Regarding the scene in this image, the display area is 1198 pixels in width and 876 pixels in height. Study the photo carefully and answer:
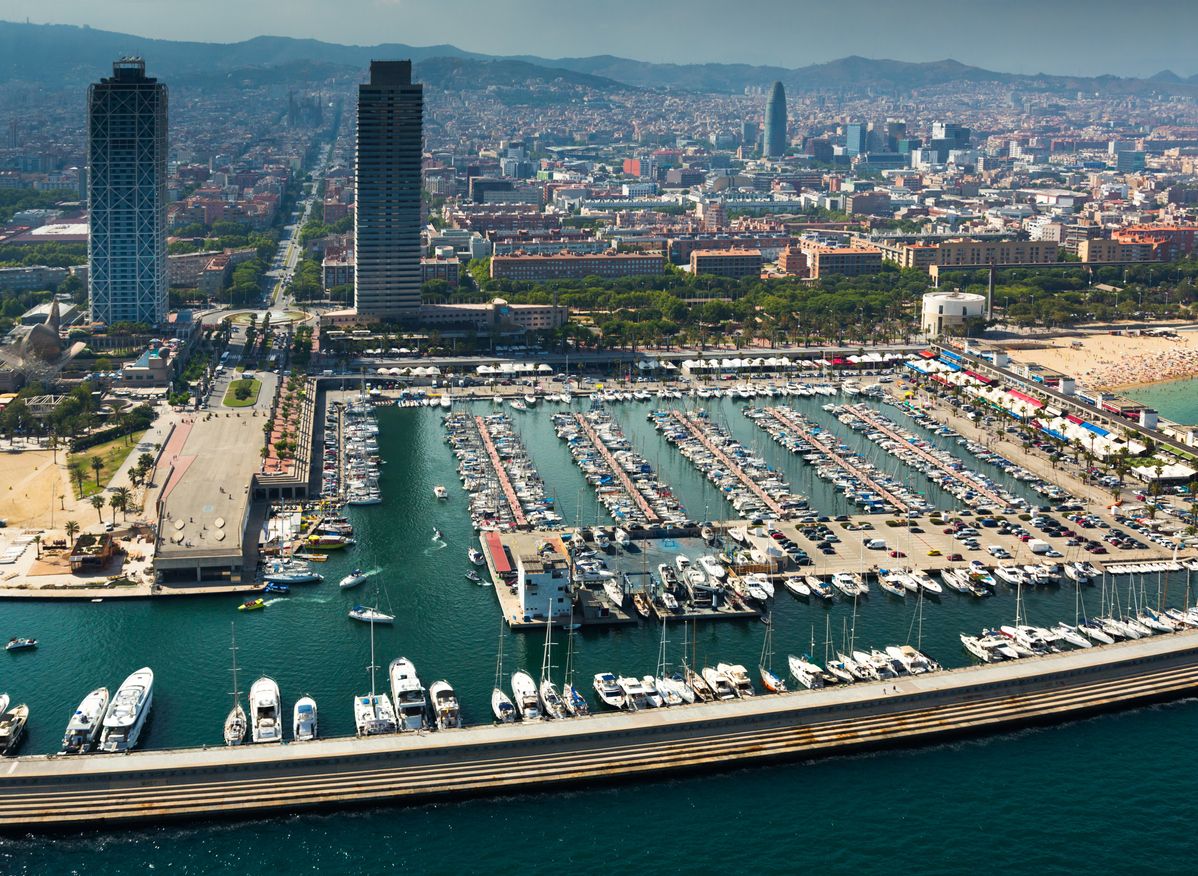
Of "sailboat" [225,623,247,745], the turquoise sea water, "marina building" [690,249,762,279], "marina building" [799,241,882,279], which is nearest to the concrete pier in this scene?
"sailboat" [225,623,247,745]

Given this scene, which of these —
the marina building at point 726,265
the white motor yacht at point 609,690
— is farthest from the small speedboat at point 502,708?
the marina building at point 726,265

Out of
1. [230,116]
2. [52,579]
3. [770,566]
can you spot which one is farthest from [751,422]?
[230,116]

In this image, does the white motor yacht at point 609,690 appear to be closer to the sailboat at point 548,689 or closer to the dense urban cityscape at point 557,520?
the dense urban cityscape at point 557,520

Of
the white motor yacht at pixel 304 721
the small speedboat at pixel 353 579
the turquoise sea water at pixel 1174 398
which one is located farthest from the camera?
the turquoise sea water at pixel 1174 398

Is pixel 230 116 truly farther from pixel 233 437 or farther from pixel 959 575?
pixel 959 575

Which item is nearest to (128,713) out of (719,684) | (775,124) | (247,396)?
(719,684)

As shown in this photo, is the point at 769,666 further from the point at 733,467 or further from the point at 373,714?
the point at 733,467
